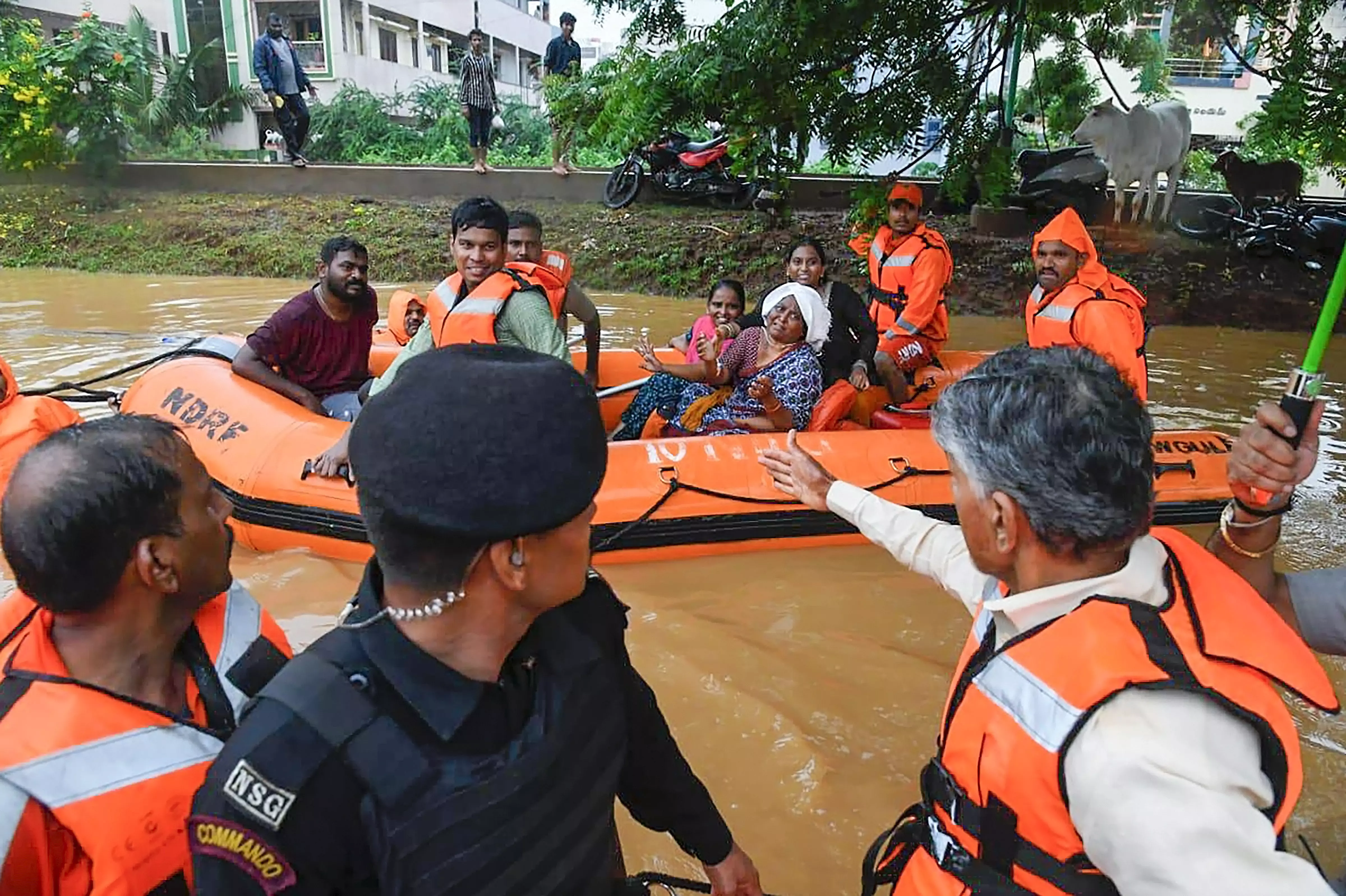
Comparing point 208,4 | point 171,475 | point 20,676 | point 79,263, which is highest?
point 208,4

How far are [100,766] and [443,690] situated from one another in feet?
1.74

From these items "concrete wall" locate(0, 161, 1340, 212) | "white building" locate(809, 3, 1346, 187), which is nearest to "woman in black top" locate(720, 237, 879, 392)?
"concrete wall" locate(0, 161, 1340, 212)

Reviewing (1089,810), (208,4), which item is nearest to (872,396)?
(1089,810)

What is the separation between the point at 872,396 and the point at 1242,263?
7440 millimetres

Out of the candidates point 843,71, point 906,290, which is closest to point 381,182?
point 906,290

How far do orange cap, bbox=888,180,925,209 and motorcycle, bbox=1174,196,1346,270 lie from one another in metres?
6.56

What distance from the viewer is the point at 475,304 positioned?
352cm

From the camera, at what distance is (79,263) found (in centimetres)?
1146

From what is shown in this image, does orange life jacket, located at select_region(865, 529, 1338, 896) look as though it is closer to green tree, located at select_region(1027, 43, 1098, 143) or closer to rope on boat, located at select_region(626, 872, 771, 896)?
rope on boat, located at select_region(626, 872, 771, 896)

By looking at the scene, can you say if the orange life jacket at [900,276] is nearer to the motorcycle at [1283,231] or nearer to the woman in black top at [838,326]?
Result: the woman in black top at [838,326]

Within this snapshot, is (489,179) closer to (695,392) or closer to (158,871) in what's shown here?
(695,392)

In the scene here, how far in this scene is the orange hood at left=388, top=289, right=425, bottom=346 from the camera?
17.6 ft

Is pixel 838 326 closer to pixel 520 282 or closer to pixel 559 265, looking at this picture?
pixel 559 265

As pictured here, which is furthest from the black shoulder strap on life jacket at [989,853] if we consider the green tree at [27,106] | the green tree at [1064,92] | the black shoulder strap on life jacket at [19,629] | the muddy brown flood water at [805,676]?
the green tree at [27,106]
